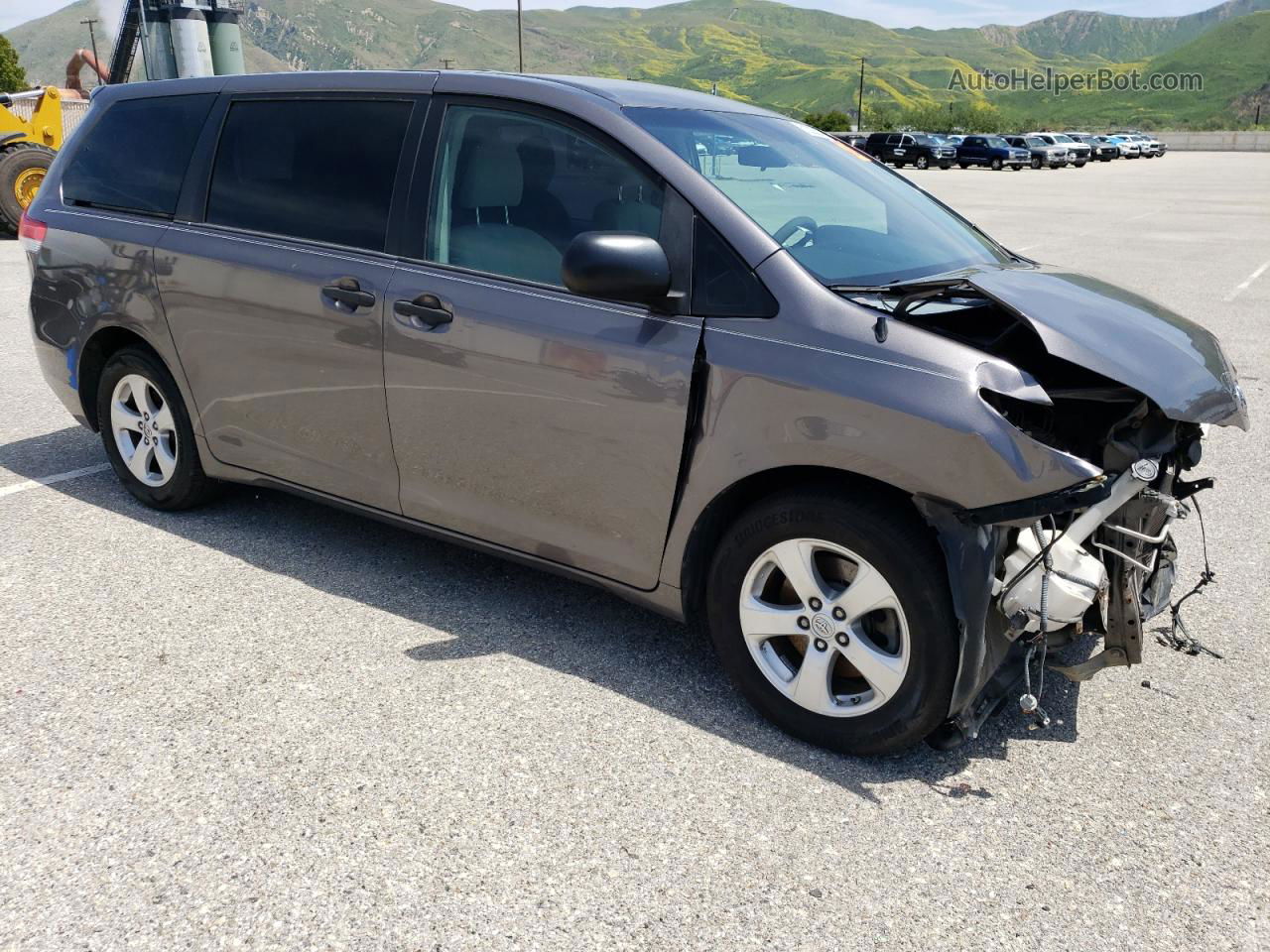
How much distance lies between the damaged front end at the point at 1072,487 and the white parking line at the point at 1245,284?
31.9 feet

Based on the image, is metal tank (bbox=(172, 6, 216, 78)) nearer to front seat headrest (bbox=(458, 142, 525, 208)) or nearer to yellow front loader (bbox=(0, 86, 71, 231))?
yellow front loader (bbox=(0, 86, 71, 231))

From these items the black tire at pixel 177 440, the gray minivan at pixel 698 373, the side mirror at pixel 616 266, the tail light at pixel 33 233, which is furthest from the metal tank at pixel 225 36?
the side mirror at pixel 616 266

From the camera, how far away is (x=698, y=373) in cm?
300

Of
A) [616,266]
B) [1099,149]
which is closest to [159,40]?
[616,266]

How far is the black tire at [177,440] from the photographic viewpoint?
14.6ft

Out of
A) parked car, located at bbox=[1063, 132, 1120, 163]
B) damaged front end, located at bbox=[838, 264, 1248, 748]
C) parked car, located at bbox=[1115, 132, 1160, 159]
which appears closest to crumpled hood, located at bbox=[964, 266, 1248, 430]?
damaged front end, located at bbox=[838, 264, 1248, 748]

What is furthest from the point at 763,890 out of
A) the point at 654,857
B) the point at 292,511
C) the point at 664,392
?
the point at 292,511

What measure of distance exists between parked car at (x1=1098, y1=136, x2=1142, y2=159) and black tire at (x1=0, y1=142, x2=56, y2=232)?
212 ft

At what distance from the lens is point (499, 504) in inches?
138

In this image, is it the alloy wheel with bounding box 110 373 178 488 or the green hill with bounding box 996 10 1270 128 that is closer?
the alloy wheel with bounding box 110 373 178 488

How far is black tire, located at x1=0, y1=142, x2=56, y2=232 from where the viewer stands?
1433 cm

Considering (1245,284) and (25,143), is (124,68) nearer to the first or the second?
(25,143)

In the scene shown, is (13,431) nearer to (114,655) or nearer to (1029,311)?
(114,655)

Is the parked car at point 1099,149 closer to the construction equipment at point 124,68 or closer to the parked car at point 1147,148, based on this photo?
the parked car at point 1147,148
